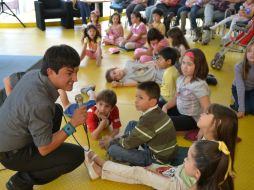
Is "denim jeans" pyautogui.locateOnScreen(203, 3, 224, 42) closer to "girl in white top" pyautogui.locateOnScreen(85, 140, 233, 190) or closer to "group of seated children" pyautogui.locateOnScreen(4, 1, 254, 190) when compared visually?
"group of seated children" pyautogui.locateOnScreen(4, 1, 254, 190)

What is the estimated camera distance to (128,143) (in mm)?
2012

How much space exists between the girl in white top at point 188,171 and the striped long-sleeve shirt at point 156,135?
108 millimetres

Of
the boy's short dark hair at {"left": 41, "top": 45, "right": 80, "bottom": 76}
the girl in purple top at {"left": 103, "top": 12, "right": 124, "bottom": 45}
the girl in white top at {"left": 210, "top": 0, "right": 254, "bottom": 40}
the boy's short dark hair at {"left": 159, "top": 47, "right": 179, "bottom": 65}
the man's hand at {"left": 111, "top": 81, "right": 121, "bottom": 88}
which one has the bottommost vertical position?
the man's hand at {"left": 111, "top": 81, "right": 121, "bottom": 88}

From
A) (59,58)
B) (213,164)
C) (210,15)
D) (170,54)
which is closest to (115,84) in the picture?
(170,54)

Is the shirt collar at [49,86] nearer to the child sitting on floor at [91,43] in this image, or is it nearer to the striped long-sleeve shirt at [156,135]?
the striped long-sleeve shirt at [156,135]

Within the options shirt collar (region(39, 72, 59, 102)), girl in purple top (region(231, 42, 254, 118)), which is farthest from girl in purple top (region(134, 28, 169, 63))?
shirt collar (region(39, 72, 59, 102))

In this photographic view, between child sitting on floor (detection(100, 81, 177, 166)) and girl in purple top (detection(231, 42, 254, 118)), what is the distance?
45.1 inches

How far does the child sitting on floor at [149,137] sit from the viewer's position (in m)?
1.91

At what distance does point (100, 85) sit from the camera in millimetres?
3570

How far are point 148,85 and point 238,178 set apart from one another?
0.87m

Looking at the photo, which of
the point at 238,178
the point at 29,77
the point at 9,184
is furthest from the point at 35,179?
the point at 238,178

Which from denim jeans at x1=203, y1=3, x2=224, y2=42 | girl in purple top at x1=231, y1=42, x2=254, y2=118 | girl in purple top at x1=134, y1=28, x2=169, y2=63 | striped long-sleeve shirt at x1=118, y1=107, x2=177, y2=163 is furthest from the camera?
denim jeans at x1=203, y1=3, x2=224, y2=42

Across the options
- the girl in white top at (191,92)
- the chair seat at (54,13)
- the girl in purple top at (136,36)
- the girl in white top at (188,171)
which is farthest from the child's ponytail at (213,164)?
the chair seat at (54,13)

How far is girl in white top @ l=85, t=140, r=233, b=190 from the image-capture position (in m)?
1.36
